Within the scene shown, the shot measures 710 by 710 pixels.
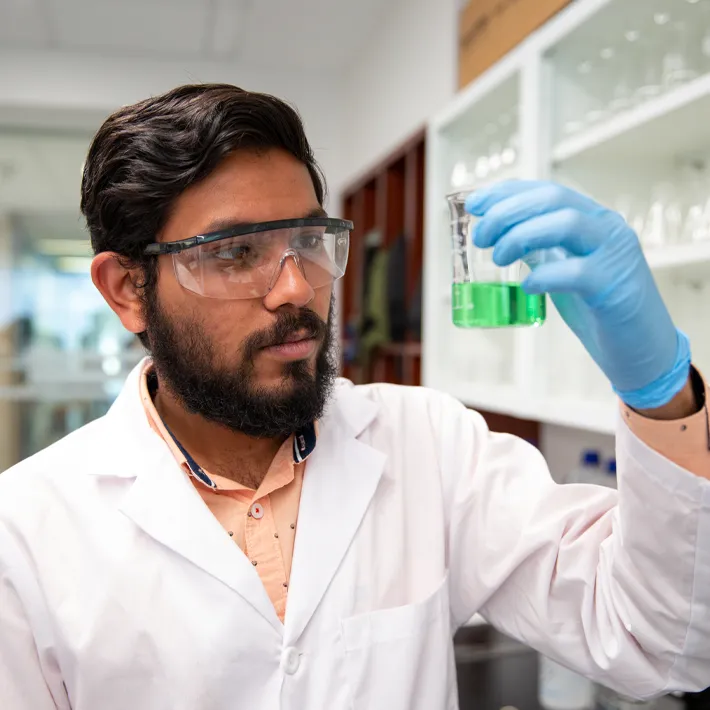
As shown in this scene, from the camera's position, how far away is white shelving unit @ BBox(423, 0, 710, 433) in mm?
1433

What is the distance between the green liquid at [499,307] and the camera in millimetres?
880

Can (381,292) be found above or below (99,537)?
above

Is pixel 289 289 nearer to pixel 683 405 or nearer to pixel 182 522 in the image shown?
pixel 182 522

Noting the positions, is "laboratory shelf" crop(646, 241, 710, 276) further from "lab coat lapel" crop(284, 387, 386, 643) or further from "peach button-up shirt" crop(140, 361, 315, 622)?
"peach button-up shirt" crop(140, 361, 315, 622)

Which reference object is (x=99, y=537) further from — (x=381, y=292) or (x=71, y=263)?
(x=71, y=263)

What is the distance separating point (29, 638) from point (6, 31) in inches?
139

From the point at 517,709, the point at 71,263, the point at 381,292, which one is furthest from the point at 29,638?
the point at 71,263

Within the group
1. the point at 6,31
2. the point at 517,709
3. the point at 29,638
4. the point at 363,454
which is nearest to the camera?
the point at 29,638

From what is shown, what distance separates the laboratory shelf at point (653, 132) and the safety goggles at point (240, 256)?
73 cm

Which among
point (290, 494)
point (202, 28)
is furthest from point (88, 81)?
point (290, 494)

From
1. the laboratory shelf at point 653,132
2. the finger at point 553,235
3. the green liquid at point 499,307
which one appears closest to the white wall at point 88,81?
the laboratory shelf at point 653,132

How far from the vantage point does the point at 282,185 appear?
1095mm

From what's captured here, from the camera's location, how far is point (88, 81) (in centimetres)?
390

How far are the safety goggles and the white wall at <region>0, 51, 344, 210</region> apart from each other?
2859 millimetres
